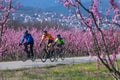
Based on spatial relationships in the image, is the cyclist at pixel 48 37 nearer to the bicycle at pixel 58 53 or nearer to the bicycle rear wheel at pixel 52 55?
the bicycle rear wheel at pixel 52 55

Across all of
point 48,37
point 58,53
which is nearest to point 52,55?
point 58,53

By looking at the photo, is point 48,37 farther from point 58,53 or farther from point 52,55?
point 58,53

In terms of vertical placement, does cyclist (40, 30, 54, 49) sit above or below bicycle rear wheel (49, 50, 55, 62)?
above

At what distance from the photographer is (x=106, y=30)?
5883mm

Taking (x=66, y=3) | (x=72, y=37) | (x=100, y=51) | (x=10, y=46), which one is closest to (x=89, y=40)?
(x=100, y=51)

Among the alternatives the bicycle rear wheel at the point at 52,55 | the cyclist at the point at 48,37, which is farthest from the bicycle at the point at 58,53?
the cyclist at the point at 48,37

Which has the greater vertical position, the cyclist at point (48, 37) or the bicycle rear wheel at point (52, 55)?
the cyclist at point (48, 37)

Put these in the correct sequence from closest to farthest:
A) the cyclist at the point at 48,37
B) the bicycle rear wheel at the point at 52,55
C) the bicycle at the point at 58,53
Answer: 1. the cyclist at the point at 48,37
2. the bicycle rear wheel at the point at 52,55
3. the bicycle at the point at 58,53

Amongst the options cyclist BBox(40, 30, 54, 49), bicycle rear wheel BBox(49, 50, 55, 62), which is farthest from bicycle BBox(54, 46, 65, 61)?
cyclist BBox(40, 30, 54, 49)

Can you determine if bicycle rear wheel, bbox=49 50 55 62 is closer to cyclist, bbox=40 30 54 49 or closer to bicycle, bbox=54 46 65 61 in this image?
bicycle, bbox=54 46 65 61

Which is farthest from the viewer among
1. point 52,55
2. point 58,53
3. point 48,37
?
point 58,53

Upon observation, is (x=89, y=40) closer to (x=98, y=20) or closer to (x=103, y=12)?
(x=103, y=12)

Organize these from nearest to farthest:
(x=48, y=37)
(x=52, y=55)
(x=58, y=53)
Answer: (x=48, y=37), (x=52, y=55), (x=58, y=53)

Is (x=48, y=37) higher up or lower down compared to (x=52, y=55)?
higher up
